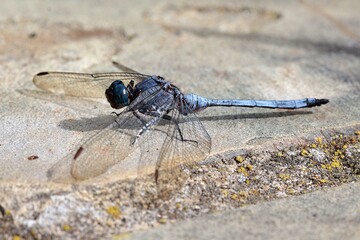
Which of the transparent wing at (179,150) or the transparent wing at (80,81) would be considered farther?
the transparent wing at (80,81)

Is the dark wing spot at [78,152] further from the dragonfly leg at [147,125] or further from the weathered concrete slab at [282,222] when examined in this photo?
the weathered concrete slab at [282,222]

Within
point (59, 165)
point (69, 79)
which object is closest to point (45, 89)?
point (69, 79)

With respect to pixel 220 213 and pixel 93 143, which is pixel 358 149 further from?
pixel 93 143

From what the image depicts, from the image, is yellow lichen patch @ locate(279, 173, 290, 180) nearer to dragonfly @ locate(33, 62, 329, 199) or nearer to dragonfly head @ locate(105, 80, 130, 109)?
dragonfly @ locate(33, 62, 329, 199)

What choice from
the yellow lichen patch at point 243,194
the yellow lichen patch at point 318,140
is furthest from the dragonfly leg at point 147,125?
the yellow lichen patch at point 318,140

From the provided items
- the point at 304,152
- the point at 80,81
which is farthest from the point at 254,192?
the point at 80,81
